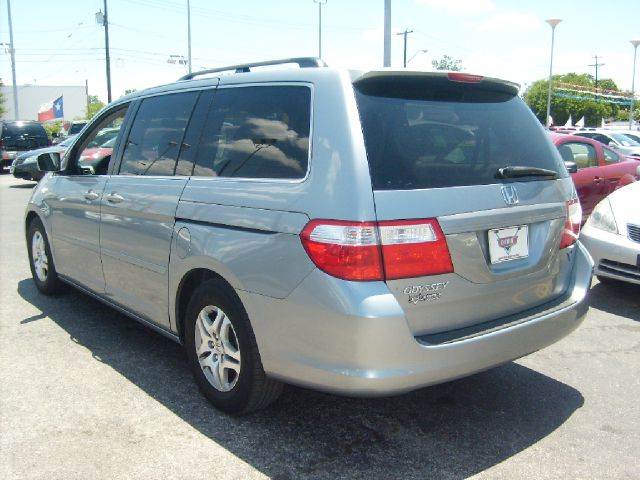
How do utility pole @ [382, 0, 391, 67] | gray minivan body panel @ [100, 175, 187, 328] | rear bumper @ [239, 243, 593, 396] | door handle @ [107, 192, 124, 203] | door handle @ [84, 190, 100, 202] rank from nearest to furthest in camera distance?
1. rear bumper @ [239, 243, 593, 396]
2. gray minivan body panel @ [100, 175, 187, 328]
3. door handle @ [107, 192, 124, 203]
4. door handle @ [84, 190, 100, 202]
5. utility pole @ [382, 0, 391, 67]

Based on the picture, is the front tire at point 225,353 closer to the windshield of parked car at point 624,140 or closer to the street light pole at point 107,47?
the windshield of parked car at point 624,140

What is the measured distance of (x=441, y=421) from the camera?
321cm

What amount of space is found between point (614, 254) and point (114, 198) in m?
4.09

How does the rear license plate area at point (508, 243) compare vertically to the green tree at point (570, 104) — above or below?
below

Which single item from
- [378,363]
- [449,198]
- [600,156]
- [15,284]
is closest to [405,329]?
[378,363]

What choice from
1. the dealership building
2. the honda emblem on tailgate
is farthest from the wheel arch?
the dealership building

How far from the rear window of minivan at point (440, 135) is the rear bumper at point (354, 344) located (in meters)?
0.52

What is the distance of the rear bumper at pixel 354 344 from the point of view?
2492 mm

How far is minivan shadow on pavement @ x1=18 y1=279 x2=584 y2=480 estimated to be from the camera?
280 cm

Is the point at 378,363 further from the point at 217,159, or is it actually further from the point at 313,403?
the point at 217,159

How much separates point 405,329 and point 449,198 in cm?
63

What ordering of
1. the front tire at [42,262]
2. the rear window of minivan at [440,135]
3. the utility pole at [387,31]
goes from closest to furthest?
the rear window of minivan at [440,135], the front tire at [42,262], the utility pole at [387,31]

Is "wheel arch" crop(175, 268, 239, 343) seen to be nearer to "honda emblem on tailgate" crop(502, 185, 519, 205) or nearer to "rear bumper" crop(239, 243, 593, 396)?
"rear bumper" crop(239, 243, 593, 396)

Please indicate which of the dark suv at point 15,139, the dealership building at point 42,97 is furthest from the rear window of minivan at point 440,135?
the dealership building at point 42,97
